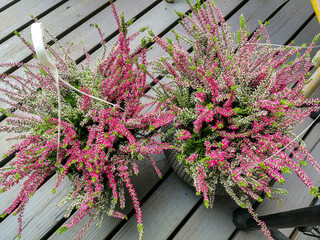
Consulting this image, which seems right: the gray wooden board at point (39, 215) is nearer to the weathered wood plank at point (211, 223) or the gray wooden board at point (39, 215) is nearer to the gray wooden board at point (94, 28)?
the weathered wood plank at point (211, 223)

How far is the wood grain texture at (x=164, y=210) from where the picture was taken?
1.03 m

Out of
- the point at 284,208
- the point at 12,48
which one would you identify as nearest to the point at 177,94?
the point at 284,208

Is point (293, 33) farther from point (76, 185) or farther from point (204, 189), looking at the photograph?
point (76, 185)

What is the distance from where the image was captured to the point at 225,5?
5.40ft

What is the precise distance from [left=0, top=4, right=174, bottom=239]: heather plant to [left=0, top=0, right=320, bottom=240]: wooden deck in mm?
266

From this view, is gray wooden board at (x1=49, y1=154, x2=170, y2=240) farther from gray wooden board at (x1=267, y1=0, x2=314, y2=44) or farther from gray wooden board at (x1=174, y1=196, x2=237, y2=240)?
gray wooden board at (x1=267, y1=0, x2=314, y2=44)

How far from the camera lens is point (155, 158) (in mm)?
1146

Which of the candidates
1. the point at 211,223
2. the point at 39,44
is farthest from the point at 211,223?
the point at 39,44

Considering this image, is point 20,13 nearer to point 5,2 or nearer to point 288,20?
point 5,2

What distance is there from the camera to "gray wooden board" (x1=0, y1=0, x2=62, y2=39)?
4.82 ft

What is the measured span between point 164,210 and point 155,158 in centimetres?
23

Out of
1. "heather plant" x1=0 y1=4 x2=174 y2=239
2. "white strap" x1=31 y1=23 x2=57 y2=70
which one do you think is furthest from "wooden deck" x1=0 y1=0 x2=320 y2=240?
"white strap" x1=31 y1=23 x2=57 y2=70

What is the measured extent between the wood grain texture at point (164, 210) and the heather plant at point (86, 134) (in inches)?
10.3

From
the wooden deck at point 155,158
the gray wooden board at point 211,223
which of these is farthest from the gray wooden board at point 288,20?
the gray wooden board at point 211,223
